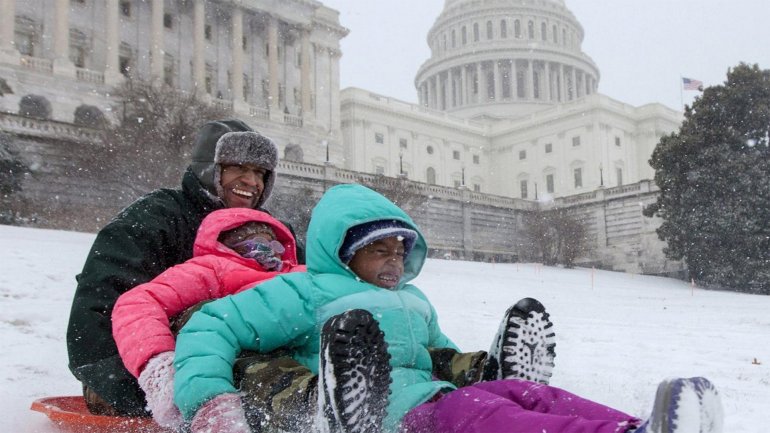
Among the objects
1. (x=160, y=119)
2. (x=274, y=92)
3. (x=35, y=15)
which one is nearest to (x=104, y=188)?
(x=160, y=119)

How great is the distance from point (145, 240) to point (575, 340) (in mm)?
6072

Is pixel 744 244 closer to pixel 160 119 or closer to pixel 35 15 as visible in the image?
pixel 160 119

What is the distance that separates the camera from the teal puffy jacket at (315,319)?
2.41 meters

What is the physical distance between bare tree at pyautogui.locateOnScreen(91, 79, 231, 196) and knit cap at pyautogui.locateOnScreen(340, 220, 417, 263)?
18.6m

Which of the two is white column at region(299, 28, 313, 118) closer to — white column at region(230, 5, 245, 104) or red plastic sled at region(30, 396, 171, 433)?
white column at region(230, 5, 245, 104)

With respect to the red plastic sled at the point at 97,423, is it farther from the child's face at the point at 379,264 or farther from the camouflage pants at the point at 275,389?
the child's face at the point at 379,264

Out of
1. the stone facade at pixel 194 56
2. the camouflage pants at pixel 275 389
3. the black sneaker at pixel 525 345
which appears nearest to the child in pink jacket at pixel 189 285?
the camouflage pants at pixel 275 389

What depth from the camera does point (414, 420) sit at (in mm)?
2332

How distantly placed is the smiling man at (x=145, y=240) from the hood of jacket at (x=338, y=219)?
917 millimetres

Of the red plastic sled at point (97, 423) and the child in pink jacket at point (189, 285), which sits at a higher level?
the child in pink jacket at point (189, 285)

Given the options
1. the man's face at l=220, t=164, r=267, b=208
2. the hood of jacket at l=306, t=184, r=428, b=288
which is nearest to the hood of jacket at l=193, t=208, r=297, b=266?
the man's face at l=220, t=164, r=267, b=208

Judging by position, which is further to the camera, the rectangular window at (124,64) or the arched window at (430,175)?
the arched window at (430,175)

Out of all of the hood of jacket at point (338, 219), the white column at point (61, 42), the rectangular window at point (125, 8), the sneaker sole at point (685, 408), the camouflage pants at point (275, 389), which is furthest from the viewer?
the rectangular window at point (125, 8)

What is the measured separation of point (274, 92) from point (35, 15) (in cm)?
1286
